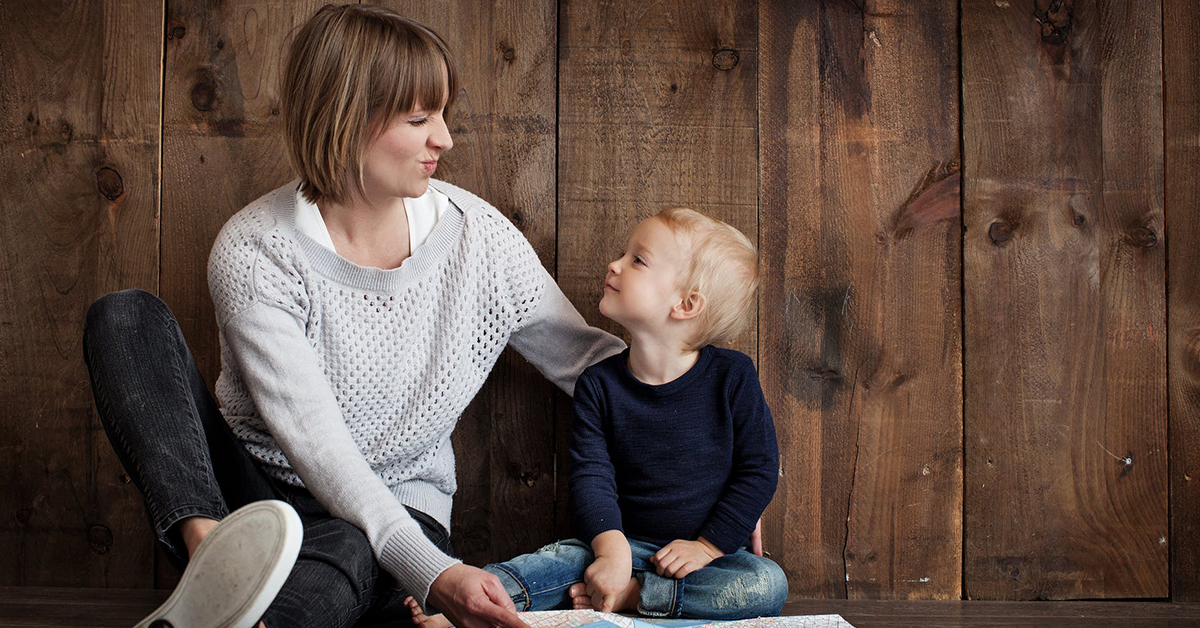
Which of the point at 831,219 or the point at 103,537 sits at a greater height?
the point at 831,219

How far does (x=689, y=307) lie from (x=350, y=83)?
0.53 m

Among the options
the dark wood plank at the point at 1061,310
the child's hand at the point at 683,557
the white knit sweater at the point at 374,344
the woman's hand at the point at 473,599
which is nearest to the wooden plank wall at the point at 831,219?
the dark wood plank at the point at 1061,310

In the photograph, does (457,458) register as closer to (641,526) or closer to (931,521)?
(641,526)

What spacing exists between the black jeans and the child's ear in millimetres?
498

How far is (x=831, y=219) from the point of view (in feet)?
4.48

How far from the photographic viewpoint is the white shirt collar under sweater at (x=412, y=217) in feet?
3.80

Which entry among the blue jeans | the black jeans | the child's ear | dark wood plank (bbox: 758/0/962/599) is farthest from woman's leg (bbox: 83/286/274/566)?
dark wood plank (bbox: 758/0/962/599)

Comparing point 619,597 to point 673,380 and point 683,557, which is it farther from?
point 673,380

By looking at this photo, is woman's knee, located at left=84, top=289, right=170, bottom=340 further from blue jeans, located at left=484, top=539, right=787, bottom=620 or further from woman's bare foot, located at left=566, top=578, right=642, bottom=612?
woman's bare foot, located at left=566, top=578, right=642, bottom=612

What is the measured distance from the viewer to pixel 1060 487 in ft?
4.44

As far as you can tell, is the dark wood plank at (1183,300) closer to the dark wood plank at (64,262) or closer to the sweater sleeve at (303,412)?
the sweater sleeve at (303,412)

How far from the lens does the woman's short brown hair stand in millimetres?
1092

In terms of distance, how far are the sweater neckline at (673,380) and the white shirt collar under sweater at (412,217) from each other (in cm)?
34

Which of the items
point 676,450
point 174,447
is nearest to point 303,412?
point 174,447
